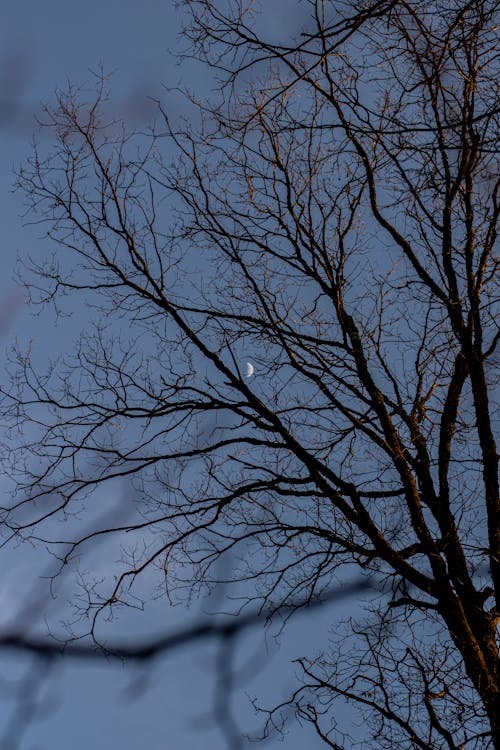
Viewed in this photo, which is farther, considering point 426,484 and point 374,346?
point 374,346

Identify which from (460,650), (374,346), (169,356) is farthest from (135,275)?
(460,650)

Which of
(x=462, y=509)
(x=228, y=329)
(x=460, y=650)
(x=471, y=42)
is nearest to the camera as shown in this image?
(x=471, y=42)

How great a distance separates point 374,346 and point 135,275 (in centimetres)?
207

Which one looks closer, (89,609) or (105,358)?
(89,609)

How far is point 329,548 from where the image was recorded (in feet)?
19.1

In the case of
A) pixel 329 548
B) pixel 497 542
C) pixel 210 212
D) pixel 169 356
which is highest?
pixel 210 212

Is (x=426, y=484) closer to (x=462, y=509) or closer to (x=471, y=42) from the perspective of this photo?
(x=462, y=509)

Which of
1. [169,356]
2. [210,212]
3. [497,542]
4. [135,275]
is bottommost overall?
[497,542]

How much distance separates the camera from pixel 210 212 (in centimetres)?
689

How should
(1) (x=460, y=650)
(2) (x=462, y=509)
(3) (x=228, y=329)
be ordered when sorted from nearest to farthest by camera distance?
(1) (x=460, y=650)
(2) (x=462, y=509)
(3) (x=228, y=329)

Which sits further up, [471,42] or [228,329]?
[228,329]

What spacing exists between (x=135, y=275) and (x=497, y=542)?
350 cm

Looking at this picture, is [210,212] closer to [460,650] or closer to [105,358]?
[105,358]

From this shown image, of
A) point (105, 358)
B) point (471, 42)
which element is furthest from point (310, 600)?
point (471, 42)
